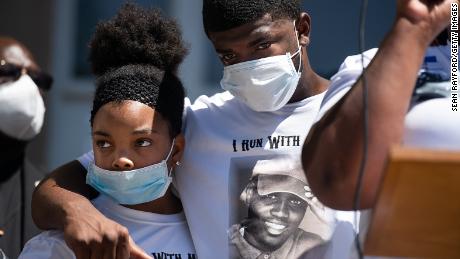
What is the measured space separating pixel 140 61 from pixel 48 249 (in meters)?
0.71

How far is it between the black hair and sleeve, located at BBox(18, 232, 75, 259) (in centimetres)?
42

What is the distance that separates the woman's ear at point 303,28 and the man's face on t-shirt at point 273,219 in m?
0.59

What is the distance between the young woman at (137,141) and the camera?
2.86 metres

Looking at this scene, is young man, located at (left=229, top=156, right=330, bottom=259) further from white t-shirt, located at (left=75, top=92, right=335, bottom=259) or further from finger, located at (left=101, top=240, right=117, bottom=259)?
finger, located at (left=101, top=240, right=117, bottom=259)

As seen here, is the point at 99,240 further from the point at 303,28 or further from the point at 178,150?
the point at 303,28

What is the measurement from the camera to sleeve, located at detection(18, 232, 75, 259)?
2.78 m

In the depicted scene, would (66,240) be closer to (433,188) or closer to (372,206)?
(372,206)

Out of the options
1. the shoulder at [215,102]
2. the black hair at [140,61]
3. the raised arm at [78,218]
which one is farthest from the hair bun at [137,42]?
the raised arm at [78,218]

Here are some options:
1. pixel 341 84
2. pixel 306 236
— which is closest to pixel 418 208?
pixel 341 84

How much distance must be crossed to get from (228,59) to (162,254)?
65 cm

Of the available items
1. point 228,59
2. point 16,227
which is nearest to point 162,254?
point 228,59

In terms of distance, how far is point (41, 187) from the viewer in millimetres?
2949

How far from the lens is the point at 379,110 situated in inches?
78.6

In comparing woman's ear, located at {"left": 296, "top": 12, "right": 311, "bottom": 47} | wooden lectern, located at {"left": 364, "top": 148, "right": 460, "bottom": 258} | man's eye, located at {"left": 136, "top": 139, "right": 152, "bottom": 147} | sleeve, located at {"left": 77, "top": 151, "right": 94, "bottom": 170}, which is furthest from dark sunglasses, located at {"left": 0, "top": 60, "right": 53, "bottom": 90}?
wooden lectern, located at {"left": 364, "top": 148, "right": 460, "bottom": 258}
